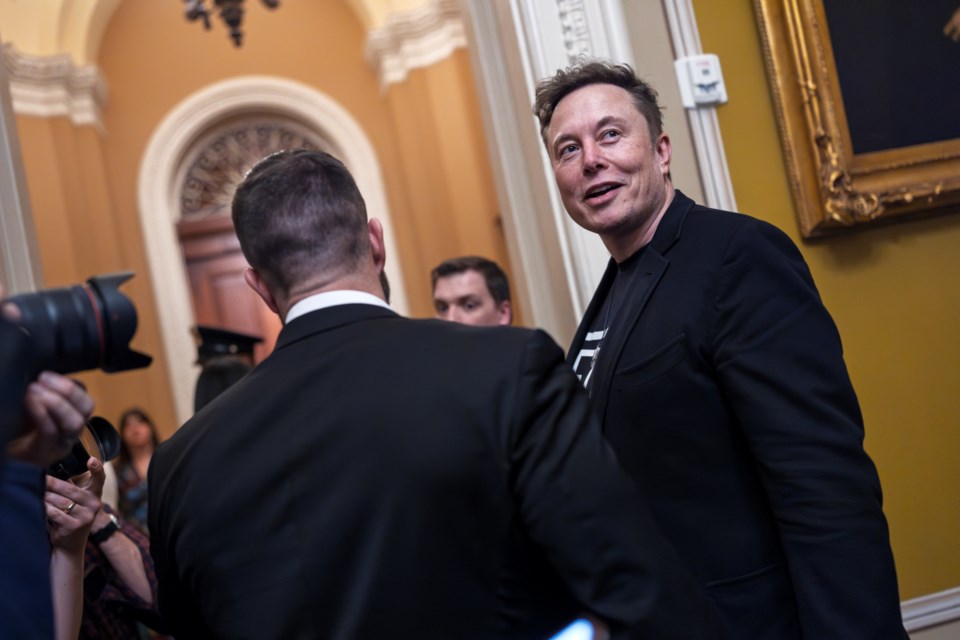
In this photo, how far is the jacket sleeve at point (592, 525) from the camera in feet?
4.24

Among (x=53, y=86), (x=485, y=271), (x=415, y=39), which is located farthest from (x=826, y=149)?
(x=53, y=86)

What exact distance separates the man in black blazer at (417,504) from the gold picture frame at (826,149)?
A: 1.68 m

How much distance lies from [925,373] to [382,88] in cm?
672

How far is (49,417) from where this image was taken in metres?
1.15

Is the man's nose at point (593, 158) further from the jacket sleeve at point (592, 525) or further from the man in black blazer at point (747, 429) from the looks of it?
the jacket sleeve at point (592, 525)

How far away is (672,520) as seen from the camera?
1.78 m

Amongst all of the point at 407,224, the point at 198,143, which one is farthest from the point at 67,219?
the point at 407,224

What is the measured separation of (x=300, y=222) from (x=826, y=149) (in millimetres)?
1864

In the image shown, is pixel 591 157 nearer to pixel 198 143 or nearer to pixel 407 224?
pixel 407 224

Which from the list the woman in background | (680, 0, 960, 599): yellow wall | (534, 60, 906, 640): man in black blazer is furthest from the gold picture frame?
the woman in background

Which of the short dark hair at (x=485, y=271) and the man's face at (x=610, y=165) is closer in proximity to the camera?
the man's face at (x=610, y=165)

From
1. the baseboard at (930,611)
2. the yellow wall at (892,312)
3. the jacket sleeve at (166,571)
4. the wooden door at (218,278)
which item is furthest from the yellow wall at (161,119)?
the jacket sleeve at (166,571)

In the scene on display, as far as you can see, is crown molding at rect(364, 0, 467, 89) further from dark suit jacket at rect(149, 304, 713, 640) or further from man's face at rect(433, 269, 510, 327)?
dark suit jacket at rect(149, 304, 713, 640)

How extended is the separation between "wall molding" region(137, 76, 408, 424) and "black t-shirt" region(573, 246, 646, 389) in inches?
244
